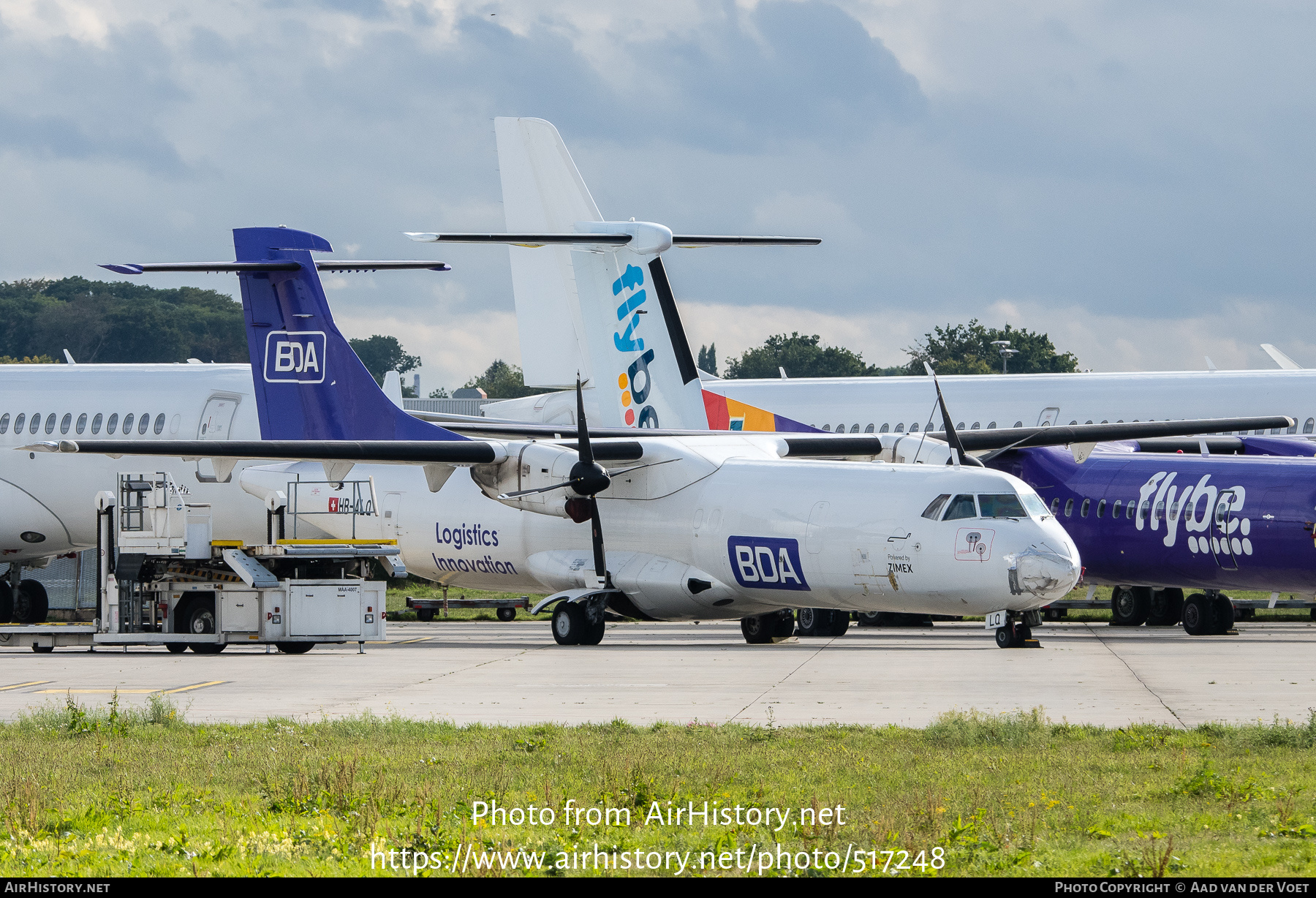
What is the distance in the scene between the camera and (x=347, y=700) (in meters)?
15.5

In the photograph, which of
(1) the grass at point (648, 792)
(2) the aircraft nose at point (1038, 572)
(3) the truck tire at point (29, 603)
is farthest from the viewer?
(3) the truck tire at point (29, 603)

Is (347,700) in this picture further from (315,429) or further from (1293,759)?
(315,429)

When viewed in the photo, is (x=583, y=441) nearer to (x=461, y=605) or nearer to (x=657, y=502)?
(x=657, y=502)

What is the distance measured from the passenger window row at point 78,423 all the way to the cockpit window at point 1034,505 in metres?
18.5

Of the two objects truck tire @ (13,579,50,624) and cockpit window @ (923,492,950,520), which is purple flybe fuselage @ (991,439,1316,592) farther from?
truck tire @ (13,579,50,624)

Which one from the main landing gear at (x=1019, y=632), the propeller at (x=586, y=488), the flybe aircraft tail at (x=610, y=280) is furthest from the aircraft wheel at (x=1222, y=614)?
the propeller at (x=586, y=488)

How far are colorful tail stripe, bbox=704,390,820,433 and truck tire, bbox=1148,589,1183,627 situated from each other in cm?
792

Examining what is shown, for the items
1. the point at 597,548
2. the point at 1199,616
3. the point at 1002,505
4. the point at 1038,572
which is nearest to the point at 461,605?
the point at 597,548

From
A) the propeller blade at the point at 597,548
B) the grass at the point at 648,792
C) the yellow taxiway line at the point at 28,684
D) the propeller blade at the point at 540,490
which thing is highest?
the propeller blade at the point at 540,490

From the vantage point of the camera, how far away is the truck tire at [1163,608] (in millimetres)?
28156

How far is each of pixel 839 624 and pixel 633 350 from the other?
6034 mm

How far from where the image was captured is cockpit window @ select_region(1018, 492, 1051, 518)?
2022 cm

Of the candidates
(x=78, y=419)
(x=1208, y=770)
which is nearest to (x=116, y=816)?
(x=1208, y=770)

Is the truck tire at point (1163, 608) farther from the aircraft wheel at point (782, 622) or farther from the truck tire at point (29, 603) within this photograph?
the truck tire at point (29, 603)
